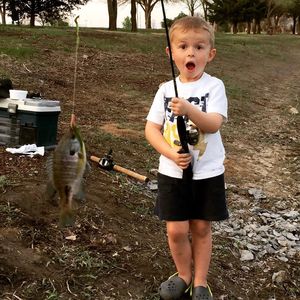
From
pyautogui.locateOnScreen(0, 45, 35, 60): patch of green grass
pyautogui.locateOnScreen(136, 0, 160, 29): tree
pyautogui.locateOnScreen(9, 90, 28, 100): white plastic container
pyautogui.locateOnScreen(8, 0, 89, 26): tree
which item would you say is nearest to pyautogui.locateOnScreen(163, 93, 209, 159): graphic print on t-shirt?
pyautogui.locateOnScreen(9, 90, 28, 100): white plastic container

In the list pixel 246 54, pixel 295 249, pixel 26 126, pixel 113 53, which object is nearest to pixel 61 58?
pixel 113 53

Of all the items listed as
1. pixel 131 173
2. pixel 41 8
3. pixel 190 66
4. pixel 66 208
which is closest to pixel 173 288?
pixel 190 66

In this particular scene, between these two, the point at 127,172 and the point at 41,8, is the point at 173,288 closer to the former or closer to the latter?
the point at 127,172

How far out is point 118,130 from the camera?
8.33m

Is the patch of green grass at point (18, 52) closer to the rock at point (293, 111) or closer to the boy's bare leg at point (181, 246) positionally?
the rock at point (293, 111)

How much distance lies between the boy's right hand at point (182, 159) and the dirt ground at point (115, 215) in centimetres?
Result: 109

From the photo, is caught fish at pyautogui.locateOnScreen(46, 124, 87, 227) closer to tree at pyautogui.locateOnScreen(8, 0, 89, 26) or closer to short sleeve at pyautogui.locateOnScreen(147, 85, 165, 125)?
short sleeve at pyautogui.locateOnScreen(147, 85, 165, 125)

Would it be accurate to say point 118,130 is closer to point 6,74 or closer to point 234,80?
point 6,74

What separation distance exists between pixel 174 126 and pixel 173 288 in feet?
3.75

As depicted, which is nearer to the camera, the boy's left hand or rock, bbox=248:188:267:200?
the boy's left hand

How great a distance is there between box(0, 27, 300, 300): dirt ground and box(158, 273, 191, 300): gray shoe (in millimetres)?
112

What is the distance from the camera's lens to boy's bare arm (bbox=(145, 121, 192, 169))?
320 centimetres

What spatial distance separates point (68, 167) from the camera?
210cm

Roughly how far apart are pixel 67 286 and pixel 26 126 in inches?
103
